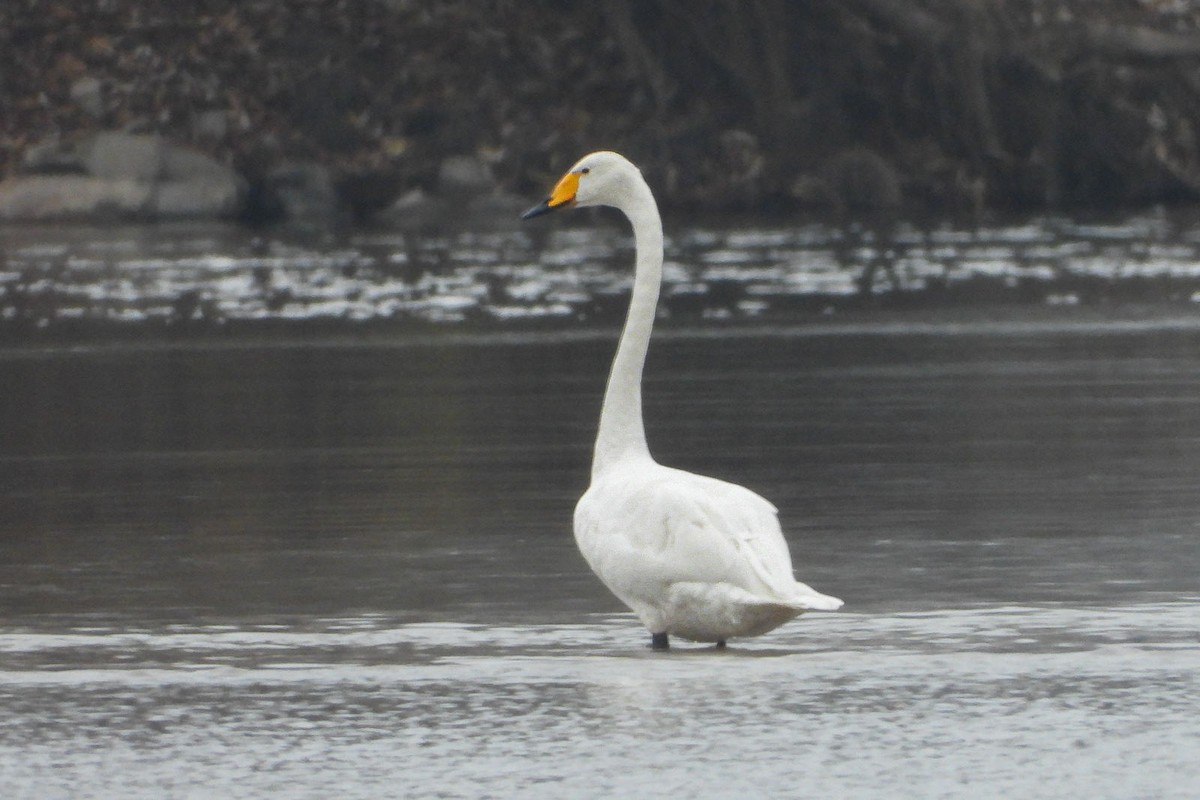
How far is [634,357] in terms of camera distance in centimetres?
841

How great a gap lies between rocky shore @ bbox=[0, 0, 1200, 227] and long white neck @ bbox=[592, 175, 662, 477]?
31641 millimetres

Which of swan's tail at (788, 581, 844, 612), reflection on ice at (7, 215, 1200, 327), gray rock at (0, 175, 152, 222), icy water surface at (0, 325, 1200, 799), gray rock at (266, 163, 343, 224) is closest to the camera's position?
icy water surface at (0, 325, 1200, 799)

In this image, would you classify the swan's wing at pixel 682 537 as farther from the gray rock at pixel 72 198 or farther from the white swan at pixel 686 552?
the gray rock at pixel 72 198

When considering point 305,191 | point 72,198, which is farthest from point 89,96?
point 72,198

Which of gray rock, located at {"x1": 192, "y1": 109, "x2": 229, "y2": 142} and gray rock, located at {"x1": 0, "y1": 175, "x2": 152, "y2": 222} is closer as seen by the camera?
gray rock, located at {"x1": 0, "y1": 175, "x2": 152, "y2": 222}

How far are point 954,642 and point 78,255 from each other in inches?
962

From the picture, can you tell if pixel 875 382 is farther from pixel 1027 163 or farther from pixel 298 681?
pixel 1027 163

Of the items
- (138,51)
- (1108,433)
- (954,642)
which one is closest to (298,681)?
(954,642)

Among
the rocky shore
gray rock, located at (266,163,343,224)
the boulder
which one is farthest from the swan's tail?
gray rock, located at (266,163,343,224)

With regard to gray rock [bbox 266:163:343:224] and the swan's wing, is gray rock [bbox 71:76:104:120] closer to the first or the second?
gray rock [bbox 266:163:343:224]

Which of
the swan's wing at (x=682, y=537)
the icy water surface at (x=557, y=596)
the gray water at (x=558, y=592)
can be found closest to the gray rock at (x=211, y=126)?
the gray water at (x=558, y=592)

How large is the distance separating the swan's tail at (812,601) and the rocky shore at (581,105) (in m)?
33.4

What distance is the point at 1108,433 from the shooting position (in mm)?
12523

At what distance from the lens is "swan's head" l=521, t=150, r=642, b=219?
864cm
